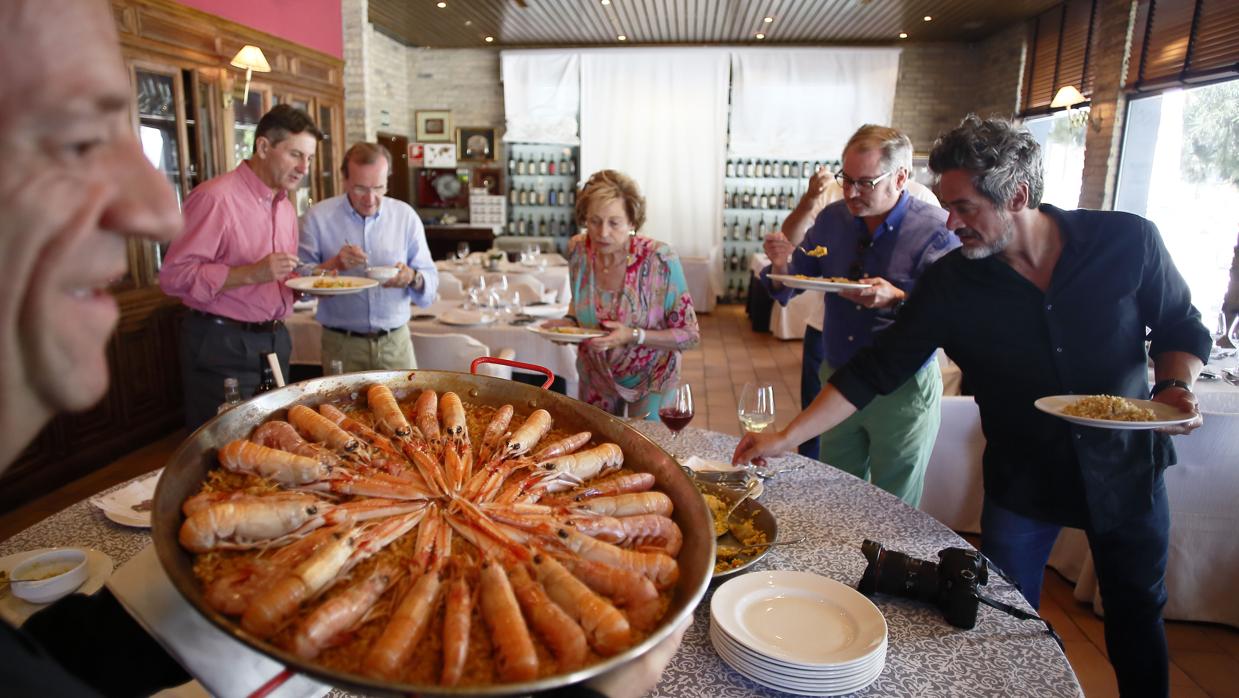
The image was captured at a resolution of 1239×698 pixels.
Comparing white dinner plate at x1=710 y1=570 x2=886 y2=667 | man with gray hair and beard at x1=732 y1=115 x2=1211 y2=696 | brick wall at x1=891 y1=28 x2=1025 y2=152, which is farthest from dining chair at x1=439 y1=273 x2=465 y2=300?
brick wall at x1=891 y1=28 x2=1025 y2=152

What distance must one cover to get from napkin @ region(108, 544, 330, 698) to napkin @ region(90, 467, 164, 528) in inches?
39.9

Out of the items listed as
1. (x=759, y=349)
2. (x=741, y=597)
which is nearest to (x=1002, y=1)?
(x=759, y=349)

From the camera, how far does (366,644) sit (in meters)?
0.88

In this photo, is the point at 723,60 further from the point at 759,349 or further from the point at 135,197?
the point at 135,197

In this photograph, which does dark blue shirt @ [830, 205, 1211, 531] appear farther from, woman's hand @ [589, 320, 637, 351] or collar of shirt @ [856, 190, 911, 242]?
woman's hand @ [589, 320, 637, 351]

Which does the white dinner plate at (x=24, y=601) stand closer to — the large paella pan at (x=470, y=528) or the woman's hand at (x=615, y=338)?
the large paella pan at (x=470, y=528)

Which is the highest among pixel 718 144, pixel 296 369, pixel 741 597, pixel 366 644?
pixel 718 144

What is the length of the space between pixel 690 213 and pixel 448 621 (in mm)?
12382

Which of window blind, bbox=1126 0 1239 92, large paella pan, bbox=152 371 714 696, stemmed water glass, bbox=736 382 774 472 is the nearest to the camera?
large paella pan, bbox=152 371 714 696

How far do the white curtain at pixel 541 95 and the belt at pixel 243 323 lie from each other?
377 inches

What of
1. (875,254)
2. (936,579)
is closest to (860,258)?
(875,254)

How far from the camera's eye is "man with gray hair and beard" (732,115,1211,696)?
2.15m

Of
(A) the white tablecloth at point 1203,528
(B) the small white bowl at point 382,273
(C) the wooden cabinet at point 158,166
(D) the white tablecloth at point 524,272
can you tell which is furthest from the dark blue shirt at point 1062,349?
(D) the white tablecloth at point 524,272

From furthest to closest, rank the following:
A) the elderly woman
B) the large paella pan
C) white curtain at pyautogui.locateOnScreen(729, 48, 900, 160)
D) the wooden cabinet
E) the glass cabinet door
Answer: white curtain at pyautogui.locateOnScreen(729, 48, 900, 160) → the glass cabinet door → the wooden cabinet → the elderly woman → the large paella pan
